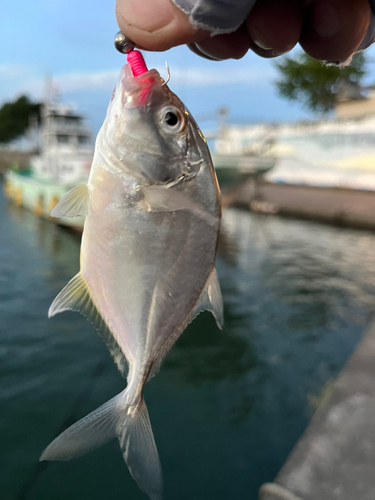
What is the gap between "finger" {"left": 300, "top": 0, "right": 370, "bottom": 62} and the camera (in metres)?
1.42

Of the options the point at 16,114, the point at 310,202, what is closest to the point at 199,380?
the point at 310,202

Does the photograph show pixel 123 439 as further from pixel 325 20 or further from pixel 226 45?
pixel 325 20

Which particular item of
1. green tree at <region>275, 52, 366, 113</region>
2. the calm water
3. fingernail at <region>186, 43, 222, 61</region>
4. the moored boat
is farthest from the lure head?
green tree at <region>275, 52, 366, 113</region>

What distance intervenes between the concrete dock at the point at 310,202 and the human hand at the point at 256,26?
16.5 m

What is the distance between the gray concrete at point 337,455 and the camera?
212 cm

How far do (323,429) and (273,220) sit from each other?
16157 millimetres

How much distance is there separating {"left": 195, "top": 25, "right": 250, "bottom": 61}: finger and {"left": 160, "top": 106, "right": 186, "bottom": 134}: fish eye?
36cm

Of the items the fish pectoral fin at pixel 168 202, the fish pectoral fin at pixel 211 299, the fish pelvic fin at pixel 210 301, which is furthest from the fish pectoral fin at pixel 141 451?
the fish pectoral fin at pixel 168 202

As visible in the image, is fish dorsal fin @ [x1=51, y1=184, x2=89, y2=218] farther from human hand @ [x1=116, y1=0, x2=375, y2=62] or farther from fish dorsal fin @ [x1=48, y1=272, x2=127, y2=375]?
human hand @ [x1=116, y1=0, x2=375, y2=62]

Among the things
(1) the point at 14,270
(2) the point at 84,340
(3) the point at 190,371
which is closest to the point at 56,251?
(1) the point at 14,270

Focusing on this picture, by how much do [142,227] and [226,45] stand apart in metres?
0.89

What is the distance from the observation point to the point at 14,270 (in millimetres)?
10016

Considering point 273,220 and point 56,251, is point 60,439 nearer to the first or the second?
point 56,251

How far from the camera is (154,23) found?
1.09 metres
